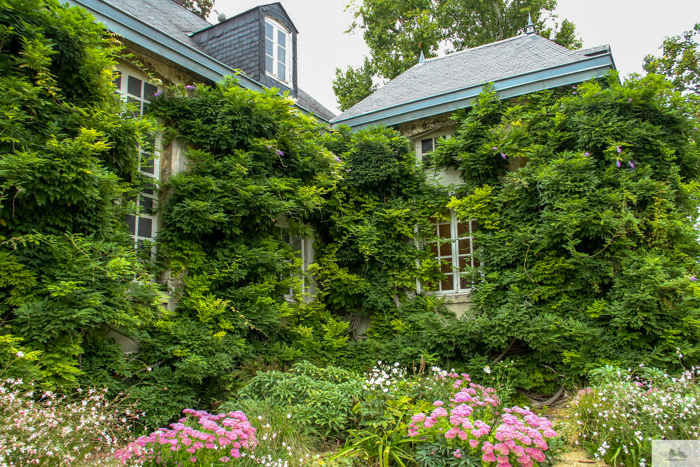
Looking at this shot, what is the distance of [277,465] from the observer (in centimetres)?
320

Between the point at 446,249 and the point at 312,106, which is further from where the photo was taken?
the point at 312,106

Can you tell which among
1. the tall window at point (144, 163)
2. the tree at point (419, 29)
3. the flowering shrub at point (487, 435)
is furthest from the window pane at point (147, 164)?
the tree at point (419, 29)

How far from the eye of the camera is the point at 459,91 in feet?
24.6

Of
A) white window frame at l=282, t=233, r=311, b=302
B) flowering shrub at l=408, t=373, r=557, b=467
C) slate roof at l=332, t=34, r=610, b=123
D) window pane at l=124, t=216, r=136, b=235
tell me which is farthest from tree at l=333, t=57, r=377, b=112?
flowering shrub at l=408, t=373, r=557, b=467

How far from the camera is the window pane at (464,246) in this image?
751cm

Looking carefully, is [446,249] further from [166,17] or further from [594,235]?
[166,17]

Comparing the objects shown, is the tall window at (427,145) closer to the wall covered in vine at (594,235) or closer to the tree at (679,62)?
the wall covered in vine at (594,235)

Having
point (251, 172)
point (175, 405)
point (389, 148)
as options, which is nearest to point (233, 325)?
point (175, 405)

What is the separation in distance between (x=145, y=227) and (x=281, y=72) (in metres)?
4.39

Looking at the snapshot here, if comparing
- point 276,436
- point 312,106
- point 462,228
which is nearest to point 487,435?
point 276,436

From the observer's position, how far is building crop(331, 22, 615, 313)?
6879 mm

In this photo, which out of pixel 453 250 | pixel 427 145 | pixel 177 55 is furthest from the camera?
pixel 427 145

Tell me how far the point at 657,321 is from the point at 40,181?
23.0 feet

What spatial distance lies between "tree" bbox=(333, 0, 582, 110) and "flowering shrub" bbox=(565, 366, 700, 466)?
50.5ft
